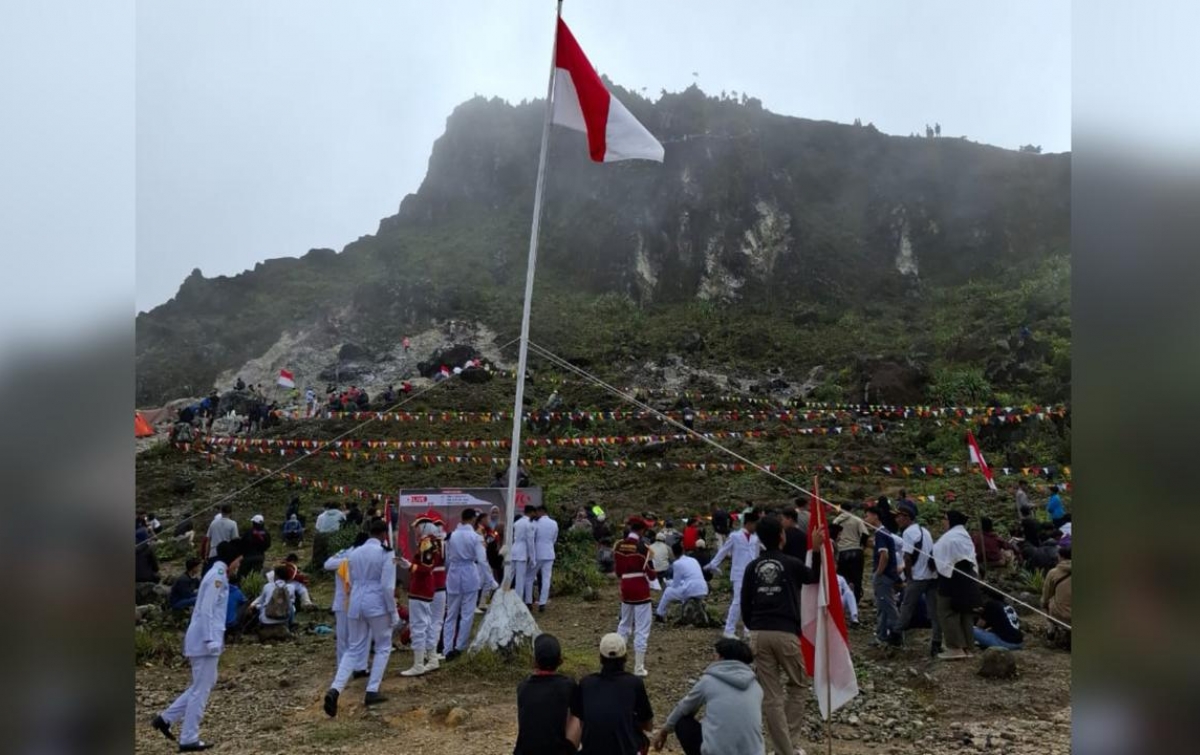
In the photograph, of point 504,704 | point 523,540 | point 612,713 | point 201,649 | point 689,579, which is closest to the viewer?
point 612,713

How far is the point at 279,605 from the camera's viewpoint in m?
10.6

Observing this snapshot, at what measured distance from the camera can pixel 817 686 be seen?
5.77 m

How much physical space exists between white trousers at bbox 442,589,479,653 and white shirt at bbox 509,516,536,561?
1980 mm

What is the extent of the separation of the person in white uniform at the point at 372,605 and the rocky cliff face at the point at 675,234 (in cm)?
4240

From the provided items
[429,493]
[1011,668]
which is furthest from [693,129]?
[1011,668]

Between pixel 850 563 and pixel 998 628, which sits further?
pixel 850 563

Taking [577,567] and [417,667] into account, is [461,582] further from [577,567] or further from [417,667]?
[577,567]

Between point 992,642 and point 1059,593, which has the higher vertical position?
point 1059,593

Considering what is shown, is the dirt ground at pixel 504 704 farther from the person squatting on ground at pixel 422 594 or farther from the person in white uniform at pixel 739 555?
the person in white uniform at pixel 739 555

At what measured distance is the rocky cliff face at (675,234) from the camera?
52.6 metres

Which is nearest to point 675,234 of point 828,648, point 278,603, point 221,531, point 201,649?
point 221,531

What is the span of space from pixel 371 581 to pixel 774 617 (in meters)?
3.74

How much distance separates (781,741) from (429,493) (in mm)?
8681

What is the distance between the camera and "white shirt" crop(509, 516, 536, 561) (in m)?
11.3
